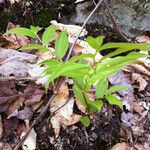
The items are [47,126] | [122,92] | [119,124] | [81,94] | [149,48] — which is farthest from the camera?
[122,92]

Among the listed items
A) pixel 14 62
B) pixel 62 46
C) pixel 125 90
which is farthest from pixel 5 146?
pixel 125 90

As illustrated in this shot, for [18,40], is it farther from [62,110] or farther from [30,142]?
[30,142]

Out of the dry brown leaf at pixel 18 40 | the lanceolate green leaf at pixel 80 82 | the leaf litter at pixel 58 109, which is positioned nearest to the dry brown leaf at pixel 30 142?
the leaf litter at pixel 58 109

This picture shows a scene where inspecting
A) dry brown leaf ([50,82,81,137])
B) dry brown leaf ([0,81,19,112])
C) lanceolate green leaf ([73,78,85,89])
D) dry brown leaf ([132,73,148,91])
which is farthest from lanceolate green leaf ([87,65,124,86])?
dry brown leaf ([132,73,148,91])

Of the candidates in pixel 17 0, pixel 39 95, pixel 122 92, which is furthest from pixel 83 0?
pixel 39 95

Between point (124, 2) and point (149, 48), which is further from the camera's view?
point (124, 2)

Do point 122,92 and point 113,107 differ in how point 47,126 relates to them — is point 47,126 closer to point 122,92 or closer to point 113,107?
point 113,107

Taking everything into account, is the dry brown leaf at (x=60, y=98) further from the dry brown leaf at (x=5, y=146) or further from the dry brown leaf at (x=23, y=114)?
the dry brown leaf at (x=5, y=146)
